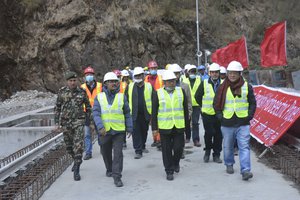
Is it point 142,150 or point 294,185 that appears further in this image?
point 142,150

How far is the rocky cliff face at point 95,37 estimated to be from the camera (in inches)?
1431

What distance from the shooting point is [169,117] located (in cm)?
710

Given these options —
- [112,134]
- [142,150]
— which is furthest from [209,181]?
[142,150]

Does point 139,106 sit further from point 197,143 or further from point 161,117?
point 161,117

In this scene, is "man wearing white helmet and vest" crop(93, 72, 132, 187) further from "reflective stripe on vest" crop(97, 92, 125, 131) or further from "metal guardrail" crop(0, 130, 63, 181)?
"metal guardrail" crop(0, 130, 63, 181)

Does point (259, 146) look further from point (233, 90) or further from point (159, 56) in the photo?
point (159, 56)

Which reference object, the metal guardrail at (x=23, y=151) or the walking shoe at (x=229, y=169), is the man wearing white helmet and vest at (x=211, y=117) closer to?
the walking shoe at (x=229, y=169)

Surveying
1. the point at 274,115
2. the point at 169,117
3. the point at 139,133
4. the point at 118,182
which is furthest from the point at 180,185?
the point at 274,115

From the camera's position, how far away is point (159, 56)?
36.8 m

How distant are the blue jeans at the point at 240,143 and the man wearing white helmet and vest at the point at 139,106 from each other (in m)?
2.50

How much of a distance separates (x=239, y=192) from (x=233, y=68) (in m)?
1.94

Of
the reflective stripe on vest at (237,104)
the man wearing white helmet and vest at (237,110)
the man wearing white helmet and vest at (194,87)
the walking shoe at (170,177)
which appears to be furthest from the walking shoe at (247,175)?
the man wearing white helmet and vest at (194,87)

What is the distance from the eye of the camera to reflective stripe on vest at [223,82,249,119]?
686 cm

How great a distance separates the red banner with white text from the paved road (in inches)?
26.0
